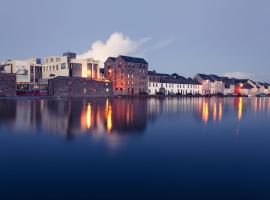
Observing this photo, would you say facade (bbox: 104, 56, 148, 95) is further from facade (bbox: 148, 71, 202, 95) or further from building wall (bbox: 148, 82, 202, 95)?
facade (bbox: 148, 71, 202, 95)

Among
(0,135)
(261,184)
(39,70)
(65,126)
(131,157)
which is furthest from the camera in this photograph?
(39,70)

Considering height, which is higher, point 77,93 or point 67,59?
point 67,59

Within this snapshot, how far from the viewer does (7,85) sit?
232ft

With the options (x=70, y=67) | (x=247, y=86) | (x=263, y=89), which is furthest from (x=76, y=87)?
(x=263, y=89)

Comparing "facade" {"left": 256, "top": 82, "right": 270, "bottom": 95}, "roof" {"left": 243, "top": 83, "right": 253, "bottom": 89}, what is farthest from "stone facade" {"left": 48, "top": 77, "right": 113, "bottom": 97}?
"facade" {"left": 256, "top": 82, "right": 270, "bottom": 95}

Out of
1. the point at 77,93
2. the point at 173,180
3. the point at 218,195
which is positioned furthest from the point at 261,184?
the point at 77,93

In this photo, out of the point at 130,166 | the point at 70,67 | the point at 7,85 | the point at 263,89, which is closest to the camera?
the point at 130,166

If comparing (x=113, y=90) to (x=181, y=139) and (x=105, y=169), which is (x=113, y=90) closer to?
(x=181, y=139)

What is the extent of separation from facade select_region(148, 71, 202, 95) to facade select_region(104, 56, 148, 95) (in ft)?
20.1

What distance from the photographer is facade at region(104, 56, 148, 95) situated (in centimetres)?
9456

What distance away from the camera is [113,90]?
9575 cm

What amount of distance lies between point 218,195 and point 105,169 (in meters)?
3.98

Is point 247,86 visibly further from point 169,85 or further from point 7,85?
point 7,85

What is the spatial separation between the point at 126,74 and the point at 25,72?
33.3 m
